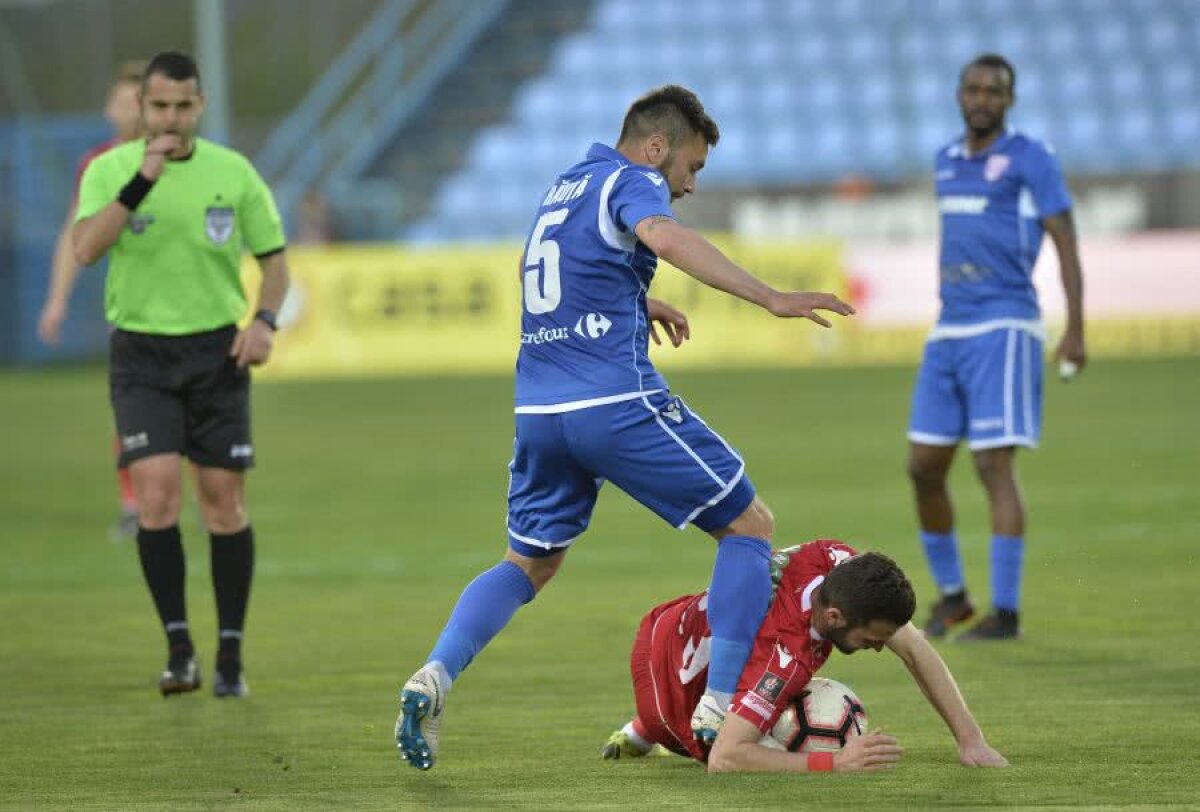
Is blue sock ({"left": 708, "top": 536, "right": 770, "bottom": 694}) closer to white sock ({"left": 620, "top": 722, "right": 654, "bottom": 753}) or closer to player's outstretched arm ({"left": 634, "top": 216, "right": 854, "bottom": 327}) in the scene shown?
white sock ({"left": 620, "top": 722, "right": 654, "bottom": 753})

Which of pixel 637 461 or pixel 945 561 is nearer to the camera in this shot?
pixel 637 461

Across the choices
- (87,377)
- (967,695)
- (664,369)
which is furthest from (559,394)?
(87,377)

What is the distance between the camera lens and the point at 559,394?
5926 millimetres

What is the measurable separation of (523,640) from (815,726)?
9.48 feet

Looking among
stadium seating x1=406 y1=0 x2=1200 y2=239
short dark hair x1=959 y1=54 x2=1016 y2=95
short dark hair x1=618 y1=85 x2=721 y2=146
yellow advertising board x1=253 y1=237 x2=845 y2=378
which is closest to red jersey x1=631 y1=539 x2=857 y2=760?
short dark hair x1=618 y1=85 x2=721 y2=146

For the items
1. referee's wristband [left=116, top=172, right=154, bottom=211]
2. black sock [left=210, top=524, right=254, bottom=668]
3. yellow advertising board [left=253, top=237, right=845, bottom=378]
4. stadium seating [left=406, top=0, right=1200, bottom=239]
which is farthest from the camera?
stadium seating [left=406, top=0, right=1200, bottom=239]

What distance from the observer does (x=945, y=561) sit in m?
8.84

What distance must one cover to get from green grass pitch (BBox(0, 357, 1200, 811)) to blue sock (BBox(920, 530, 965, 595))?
35cm

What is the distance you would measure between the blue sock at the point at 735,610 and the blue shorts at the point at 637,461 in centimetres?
15

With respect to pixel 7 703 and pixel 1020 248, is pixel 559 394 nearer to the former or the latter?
pixel 7 703

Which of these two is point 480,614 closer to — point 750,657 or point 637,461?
point 637,461

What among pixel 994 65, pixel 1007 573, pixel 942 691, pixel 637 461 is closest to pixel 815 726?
pixel 942 691

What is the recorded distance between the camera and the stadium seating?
32.8 meters

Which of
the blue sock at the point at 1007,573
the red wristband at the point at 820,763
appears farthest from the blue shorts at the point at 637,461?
the blue sock at the point at 1007,573
